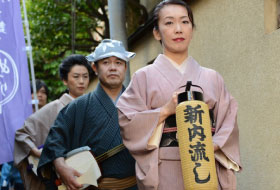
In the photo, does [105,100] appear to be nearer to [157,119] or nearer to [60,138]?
[60,138]

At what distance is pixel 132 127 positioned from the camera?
316 centimetres

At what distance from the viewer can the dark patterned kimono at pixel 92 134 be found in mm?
3990

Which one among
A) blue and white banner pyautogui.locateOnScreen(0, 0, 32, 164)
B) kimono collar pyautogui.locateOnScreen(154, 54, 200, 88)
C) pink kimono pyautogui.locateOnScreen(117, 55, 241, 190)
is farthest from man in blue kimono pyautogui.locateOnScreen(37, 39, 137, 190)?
blue and white banner pyautogui.locateOnScreen(0, 0, 32, 164)

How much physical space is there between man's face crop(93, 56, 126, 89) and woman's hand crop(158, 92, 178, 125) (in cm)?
131

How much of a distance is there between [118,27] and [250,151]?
8.28 ft

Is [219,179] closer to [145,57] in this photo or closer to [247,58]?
[247,58]

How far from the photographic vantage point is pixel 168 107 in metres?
3.06

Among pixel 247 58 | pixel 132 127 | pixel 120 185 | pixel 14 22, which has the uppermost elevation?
pixel 14 22

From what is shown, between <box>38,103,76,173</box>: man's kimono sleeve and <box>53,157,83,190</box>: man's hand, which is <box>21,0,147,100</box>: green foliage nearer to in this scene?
<box>38,103,76,173</box>: man's kimono sleeve

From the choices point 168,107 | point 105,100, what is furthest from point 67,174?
point 168,107

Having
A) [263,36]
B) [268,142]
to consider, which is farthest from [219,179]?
[263,36]

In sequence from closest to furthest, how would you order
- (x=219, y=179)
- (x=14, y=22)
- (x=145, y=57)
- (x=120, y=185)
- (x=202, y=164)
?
(x=202, y=164), (x=219, y=179), (x=120, y=185), (x=14, y=22), (x=145, y=57)

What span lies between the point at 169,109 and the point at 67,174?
133cm

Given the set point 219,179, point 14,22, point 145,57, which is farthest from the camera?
point 145,57
